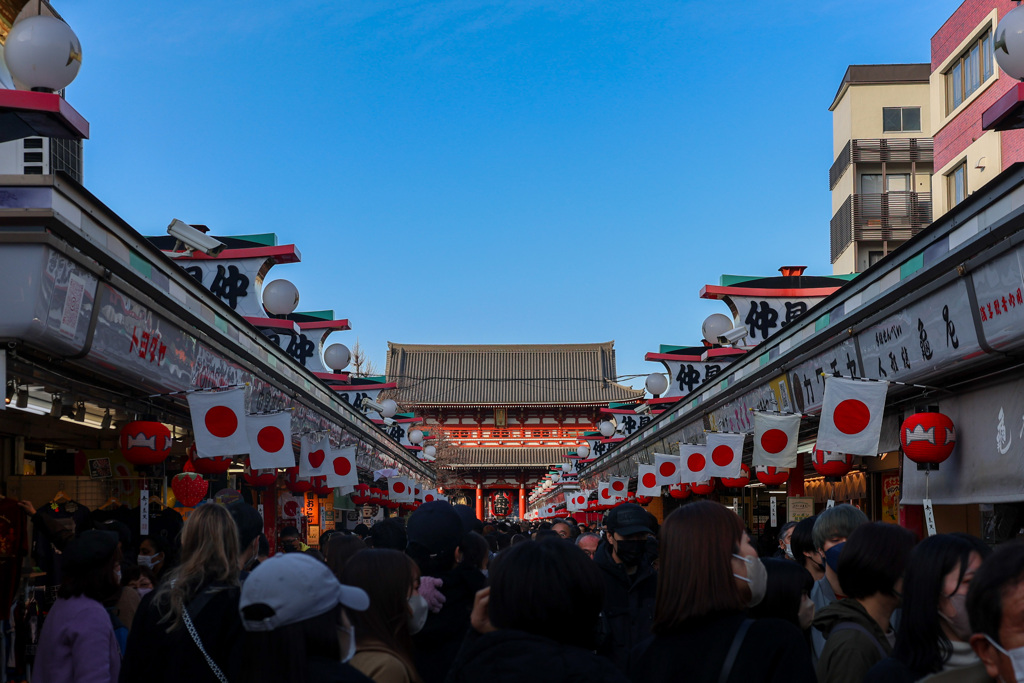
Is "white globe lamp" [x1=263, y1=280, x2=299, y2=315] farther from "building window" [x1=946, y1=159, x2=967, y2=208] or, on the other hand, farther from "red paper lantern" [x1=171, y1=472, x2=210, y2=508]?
"building window" [x1=946, y1=159, x2=967, y2=208]

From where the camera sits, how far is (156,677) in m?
4.13

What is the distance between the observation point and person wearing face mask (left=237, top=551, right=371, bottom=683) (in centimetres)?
289

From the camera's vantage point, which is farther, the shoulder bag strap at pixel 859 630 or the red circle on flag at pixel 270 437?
the red circle on flag at pixel 270 437

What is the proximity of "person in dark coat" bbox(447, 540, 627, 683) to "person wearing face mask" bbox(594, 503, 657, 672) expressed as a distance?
9.39ft

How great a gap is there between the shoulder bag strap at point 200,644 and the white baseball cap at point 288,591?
4.05ft

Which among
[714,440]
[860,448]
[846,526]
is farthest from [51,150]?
[846,526]

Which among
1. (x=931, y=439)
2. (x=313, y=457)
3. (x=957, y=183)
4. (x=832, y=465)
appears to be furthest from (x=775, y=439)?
(x=957, y=183)

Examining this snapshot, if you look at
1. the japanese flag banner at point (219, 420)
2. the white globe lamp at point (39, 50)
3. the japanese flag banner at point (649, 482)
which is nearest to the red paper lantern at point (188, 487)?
the japanese flag banner at point (219, 420)

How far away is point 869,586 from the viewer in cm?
382

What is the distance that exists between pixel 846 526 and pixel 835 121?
35.6m

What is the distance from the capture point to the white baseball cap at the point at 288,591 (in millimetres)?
2898

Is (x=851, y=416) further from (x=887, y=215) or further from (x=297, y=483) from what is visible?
(x=887, y=215)

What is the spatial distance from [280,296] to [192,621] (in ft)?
39.4

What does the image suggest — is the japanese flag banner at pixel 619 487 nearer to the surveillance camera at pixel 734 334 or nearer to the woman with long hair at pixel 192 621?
the surveillance camera at pixel 734 334
